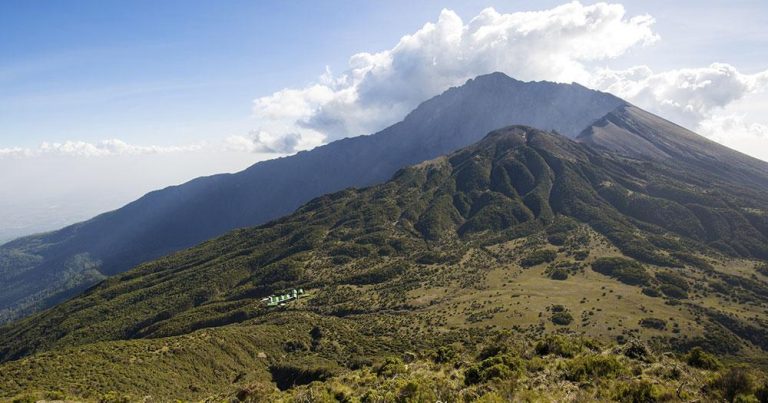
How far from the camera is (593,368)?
2638 centimetres

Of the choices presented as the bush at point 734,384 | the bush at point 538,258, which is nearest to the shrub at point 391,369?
the bush at point 734,384

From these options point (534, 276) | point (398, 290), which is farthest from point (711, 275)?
point (398, 290)

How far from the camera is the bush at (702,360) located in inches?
1130

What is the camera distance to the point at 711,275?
15188 centimetres

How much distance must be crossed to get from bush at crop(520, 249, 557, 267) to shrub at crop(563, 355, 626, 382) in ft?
458

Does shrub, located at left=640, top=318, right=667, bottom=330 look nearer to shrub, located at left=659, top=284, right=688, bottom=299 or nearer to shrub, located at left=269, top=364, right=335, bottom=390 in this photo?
shrub, located at left=659, top=284, right=688, bottom=299

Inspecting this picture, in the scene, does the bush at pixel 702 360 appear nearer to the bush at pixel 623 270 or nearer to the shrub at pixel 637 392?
the shrub at pixel 637 392

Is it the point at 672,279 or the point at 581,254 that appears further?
the point at 581,254

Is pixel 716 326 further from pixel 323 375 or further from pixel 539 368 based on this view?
pixel 539 368

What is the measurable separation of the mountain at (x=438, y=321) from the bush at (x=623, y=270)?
65 centimetres

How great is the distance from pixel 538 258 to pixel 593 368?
481 feet

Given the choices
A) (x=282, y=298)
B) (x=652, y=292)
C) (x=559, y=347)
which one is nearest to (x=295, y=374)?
(x=559, y=347)

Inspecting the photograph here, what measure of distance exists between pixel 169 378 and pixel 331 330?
Result: 139 ft

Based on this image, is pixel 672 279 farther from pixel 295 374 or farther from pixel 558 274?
pixel 295 374
